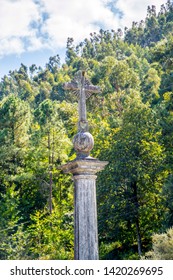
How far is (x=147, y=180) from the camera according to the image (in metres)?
20.5

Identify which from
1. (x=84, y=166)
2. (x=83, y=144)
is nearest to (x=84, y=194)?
(x=84, y=166)

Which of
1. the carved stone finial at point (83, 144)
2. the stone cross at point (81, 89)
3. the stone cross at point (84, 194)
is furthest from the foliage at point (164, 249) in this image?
the stone cross at point (81, 89)

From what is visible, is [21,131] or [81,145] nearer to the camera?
[81,145]

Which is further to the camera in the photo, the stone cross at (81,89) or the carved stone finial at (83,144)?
the stone cross at (81,89)

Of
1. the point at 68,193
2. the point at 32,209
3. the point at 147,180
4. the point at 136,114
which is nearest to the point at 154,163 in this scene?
the point at 147,180

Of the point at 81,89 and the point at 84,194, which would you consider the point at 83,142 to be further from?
the point at 81,89

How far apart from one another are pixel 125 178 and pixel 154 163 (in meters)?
1.71

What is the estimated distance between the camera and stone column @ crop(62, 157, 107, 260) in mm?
6836

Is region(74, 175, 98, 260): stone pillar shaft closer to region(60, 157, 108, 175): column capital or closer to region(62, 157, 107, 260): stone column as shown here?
region(62, 157, 107, 260): stone column

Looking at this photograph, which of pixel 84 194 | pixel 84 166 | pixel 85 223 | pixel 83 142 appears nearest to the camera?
pixel 85 223

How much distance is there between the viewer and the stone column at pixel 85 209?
684 centimetres

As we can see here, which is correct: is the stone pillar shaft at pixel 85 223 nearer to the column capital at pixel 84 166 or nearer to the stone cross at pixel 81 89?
the column capital at pixel 84 166

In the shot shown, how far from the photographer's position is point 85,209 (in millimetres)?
6941
